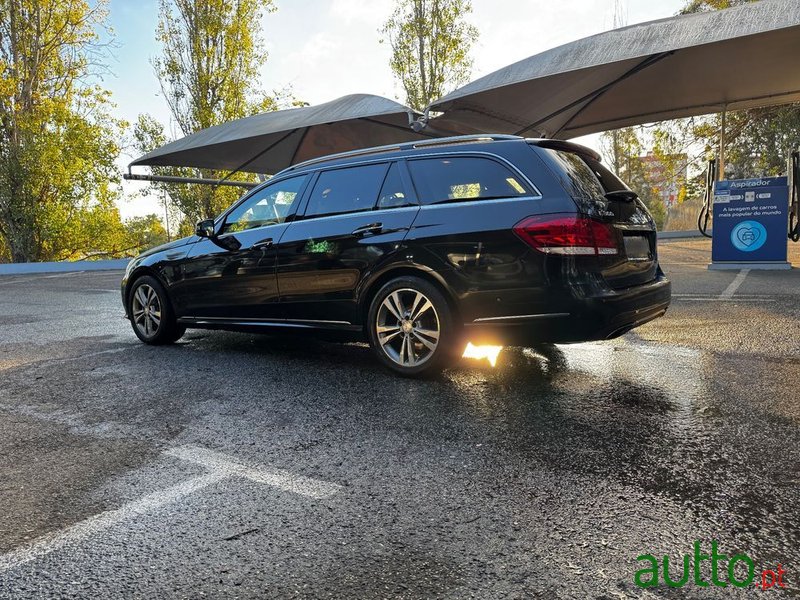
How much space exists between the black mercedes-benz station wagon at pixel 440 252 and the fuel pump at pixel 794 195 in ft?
28.1

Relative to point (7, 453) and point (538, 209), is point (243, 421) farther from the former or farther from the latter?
point (538, 209)

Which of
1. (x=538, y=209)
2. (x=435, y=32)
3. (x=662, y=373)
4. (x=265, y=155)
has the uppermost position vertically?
(x=435, y=32)

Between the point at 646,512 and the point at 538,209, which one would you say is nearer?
the point at 646,512

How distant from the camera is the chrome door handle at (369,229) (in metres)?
4.69

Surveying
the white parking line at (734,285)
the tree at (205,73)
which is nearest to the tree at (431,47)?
the tree at (205,73)

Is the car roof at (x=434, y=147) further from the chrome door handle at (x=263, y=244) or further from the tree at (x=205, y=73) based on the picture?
the tree at (x=205, y=73)

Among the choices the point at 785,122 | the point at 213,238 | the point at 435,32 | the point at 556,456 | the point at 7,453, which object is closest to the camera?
the point at 556,456

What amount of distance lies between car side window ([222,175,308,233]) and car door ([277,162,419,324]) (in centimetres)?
20

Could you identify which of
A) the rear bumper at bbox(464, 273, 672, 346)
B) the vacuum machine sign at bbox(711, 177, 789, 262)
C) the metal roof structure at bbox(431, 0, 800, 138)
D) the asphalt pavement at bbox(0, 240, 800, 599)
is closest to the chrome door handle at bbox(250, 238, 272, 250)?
the asphalt pavement at bbox(0, 240, 800, 599)

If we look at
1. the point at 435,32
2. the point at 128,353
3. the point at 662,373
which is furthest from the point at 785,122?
the point at 128,353

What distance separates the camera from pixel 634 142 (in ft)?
90.0

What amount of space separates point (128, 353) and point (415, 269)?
3.12 m

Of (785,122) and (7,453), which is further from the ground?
(785,122)

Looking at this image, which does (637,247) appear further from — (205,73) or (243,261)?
(205,73)
